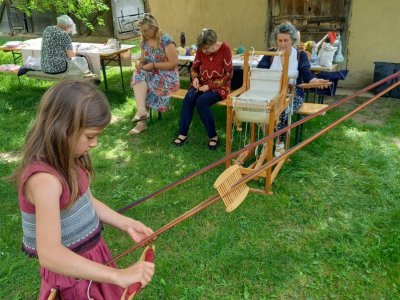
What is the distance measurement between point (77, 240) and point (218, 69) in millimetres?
3092

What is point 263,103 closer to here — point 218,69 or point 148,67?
point 218,69

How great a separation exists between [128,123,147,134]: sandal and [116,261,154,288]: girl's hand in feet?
11.6

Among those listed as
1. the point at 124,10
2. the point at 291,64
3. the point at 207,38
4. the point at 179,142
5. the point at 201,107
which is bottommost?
the point at 179,142

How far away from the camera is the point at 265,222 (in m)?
2.91

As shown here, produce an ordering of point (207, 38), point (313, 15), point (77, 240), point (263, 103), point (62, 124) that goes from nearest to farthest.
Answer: point (62, 124) → point (77, 240) → point (263, 103) → point (207, 38) → point (313, 15)

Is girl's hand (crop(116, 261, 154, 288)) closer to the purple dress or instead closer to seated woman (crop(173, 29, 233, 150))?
the purple dress

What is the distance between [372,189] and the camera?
3.26m

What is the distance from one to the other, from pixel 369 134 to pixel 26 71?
4832 millimetres

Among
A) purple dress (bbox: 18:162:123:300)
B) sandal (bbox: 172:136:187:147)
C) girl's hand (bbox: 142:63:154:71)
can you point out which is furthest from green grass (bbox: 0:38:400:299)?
purple dress (bbox: 18:162:123:300)

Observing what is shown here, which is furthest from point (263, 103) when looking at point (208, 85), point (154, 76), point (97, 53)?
point (97, 53)

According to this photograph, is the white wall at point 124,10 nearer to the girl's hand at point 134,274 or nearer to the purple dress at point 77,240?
the purple dress at point 77,240

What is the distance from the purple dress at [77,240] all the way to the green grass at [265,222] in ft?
3.09

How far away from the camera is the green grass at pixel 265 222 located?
7.79 ft

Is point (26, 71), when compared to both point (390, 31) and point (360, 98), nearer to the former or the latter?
point (360, 98)
